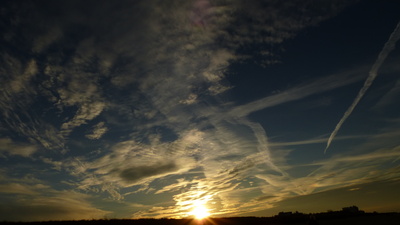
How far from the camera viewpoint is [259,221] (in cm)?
5097

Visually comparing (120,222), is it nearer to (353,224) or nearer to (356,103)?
(353,224)

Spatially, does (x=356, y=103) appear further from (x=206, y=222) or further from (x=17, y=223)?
(x=17, y=223)

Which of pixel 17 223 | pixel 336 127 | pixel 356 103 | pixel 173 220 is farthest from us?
pixel 336 127

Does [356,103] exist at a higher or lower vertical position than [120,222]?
higher

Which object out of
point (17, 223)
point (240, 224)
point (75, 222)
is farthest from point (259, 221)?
point (17, 223)

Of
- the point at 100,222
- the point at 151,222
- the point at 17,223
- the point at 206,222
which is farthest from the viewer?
the point at 206,222

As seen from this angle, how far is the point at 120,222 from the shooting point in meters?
31.4

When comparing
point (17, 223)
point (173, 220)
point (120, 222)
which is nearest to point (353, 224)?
point (173, 220)

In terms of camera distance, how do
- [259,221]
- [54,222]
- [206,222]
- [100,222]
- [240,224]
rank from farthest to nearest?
1. [259,221]
2. [240,224]
3. [206,222]
4. [100,222]
5. [54,222]

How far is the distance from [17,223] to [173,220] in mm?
20566

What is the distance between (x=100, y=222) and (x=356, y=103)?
7129 cm

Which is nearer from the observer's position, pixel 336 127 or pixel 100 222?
pixel 100 222

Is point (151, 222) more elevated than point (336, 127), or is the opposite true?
point (336, 127)

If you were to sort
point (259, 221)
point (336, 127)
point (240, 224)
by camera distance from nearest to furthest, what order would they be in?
point (240, 224) < point (259, 221) < point (336, 127)
